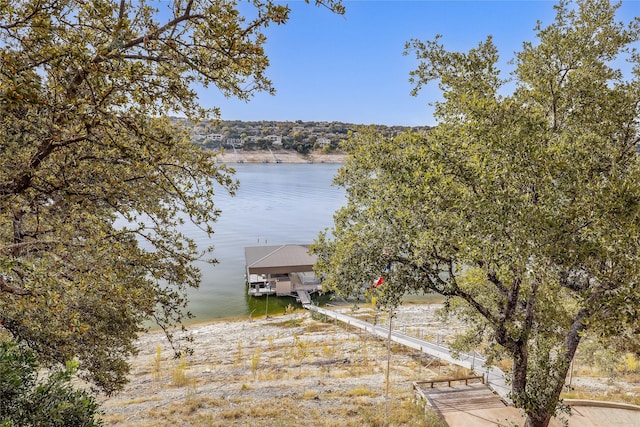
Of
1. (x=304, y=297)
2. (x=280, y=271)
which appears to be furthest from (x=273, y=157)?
(x=304, y=297)

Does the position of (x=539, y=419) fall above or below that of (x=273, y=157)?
below

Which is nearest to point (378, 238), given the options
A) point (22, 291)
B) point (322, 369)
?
point (22, 291)

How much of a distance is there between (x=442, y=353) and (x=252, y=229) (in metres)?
37.5

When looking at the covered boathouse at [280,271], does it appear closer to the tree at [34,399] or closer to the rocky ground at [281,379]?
the rocky ground at [281,379]

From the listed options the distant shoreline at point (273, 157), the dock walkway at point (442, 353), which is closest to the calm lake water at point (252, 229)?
the dock walkway at point (442, 353)

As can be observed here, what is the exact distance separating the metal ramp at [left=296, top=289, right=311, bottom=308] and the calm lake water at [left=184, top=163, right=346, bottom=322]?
785 millimetres

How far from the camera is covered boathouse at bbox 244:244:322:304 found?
31219mm

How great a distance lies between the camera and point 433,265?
23.8ft

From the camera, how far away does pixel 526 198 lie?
5668mm

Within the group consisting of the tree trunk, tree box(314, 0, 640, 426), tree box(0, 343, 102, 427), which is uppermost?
tree box(314, 0, 640, 426)

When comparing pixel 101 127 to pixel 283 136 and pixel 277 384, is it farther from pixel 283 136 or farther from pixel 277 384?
pixel 283 136

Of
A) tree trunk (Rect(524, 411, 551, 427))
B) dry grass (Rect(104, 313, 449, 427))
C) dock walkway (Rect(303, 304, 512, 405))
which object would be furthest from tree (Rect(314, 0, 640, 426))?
dry grass (Rect(104, 313, 449, 427))

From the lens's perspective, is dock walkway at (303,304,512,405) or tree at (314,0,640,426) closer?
tree at (314,0,640,426)

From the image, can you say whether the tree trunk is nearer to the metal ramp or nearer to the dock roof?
the metal ramp
